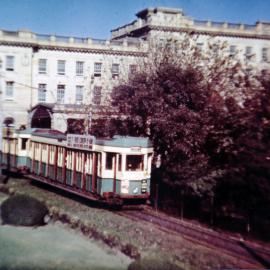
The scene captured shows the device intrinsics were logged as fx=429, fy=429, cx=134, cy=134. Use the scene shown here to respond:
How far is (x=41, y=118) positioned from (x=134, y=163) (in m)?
31.5

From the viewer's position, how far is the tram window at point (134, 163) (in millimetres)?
19656

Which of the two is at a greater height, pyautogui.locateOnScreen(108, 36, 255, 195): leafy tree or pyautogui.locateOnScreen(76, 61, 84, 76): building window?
pyautogui.locateOnScreen(76, 61, 84, 76): building window

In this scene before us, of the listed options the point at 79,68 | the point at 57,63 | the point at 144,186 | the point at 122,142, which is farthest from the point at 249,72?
the point at 57,63

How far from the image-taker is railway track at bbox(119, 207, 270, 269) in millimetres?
13413

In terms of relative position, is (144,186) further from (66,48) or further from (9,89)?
(66,48)

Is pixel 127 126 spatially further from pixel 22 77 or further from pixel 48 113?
pixel 22 77

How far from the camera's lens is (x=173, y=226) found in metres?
17.5

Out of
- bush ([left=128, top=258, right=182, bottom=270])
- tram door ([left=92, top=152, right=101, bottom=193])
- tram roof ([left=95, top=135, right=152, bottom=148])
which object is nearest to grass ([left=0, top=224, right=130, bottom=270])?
bush ([left=128, top=258, right=182, bottom=270])

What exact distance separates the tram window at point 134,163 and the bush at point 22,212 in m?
4.39

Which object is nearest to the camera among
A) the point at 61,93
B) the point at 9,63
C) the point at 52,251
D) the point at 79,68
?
the point at 52,251

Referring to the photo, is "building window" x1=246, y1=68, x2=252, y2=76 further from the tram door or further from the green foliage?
the tram door

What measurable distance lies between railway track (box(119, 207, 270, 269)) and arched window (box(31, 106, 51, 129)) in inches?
1167

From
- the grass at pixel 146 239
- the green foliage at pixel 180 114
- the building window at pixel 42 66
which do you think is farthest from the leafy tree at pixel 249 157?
the building window at pixel 42 66

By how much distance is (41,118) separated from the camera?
4928 centimetres
